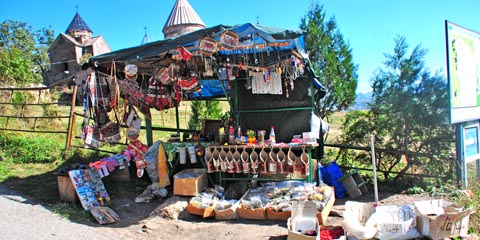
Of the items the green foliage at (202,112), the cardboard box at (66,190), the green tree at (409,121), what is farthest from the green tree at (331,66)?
the cardboard box at (66,190)

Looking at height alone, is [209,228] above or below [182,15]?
below

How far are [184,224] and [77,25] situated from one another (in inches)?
1948

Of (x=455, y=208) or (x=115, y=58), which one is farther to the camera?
(x=115, y=58)

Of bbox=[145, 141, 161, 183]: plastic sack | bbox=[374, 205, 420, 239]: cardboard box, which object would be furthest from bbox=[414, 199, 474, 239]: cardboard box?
bbox=[145, 141, 161, 183]: plastic sack

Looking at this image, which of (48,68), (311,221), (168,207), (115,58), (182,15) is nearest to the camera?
(311,221)

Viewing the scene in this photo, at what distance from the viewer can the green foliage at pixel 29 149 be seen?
339 inches

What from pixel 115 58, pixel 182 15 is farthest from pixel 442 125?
pixel 182 15

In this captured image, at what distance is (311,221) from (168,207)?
2.39 meters

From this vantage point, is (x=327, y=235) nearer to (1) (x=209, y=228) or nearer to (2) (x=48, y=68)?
(1) (x=209, y=228)

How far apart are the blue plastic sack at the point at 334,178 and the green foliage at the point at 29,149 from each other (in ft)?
22.3

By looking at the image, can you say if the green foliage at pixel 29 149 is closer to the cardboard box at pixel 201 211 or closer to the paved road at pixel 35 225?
the paved road at pixel 35 225

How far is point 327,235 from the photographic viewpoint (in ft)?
14.1

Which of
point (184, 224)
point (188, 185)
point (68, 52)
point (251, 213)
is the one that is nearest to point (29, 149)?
point (188, 185)

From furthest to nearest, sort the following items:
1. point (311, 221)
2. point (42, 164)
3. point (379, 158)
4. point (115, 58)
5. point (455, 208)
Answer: point (42, 164)
point (379, 158)
point (115, 58)
point (311, 221)
point (455, 208)
